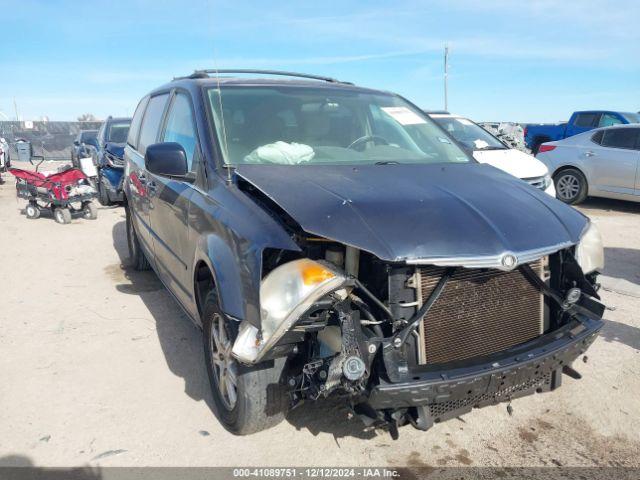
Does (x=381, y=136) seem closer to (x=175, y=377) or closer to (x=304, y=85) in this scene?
(x=304, y=85)

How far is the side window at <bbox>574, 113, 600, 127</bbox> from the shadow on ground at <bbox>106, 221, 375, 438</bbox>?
47.9 feet

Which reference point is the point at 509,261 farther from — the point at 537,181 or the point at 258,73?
the point at 537,181

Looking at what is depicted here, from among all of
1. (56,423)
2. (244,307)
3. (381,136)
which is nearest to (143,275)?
(56,423)

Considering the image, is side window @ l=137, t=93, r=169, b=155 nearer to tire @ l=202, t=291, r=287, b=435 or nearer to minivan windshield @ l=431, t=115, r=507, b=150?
tire @ l=202, t=291, r=287, b=435

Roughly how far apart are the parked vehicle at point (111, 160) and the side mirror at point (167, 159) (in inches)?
288

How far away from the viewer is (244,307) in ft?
8.00

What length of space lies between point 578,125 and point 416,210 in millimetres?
16238

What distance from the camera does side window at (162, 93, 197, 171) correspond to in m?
3.50

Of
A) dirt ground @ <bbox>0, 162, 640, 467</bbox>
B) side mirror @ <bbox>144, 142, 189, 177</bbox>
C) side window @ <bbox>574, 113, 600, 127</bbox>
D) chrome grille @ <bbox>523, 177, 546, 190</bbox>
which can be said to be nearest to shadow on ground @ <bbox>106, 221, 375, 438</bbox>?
dirt ground @ <bbox>0, 162, 640, 467</bbox>

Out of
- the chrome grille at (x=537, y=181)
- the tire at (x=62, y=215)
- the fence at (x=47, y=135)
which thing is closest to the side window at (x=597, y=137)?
the chrome grille at (x=537, y=181)

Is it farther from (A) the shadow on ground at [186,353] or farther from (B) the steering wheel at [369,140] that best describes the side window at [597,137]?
(A) the shadow on ground at [186,353]

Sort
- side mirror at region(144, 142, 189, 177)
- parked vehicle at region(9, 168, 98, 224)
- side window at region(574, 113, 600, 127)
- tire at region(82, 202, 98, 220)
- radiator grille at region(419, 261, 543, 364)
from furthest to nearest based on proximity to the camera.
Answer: side window at region(574, 113, 600, 127) → tire at region(82, 202, 98, 220) → parked vehicle at region(9, 168, 98, 224) → side mirror at region(144, 142, 189, 177) → radiator grille at region(419, 261, 543, 364)

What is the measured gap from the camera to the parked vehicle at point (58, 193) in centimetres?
948

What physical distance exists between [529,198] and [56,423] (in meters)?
2.99
